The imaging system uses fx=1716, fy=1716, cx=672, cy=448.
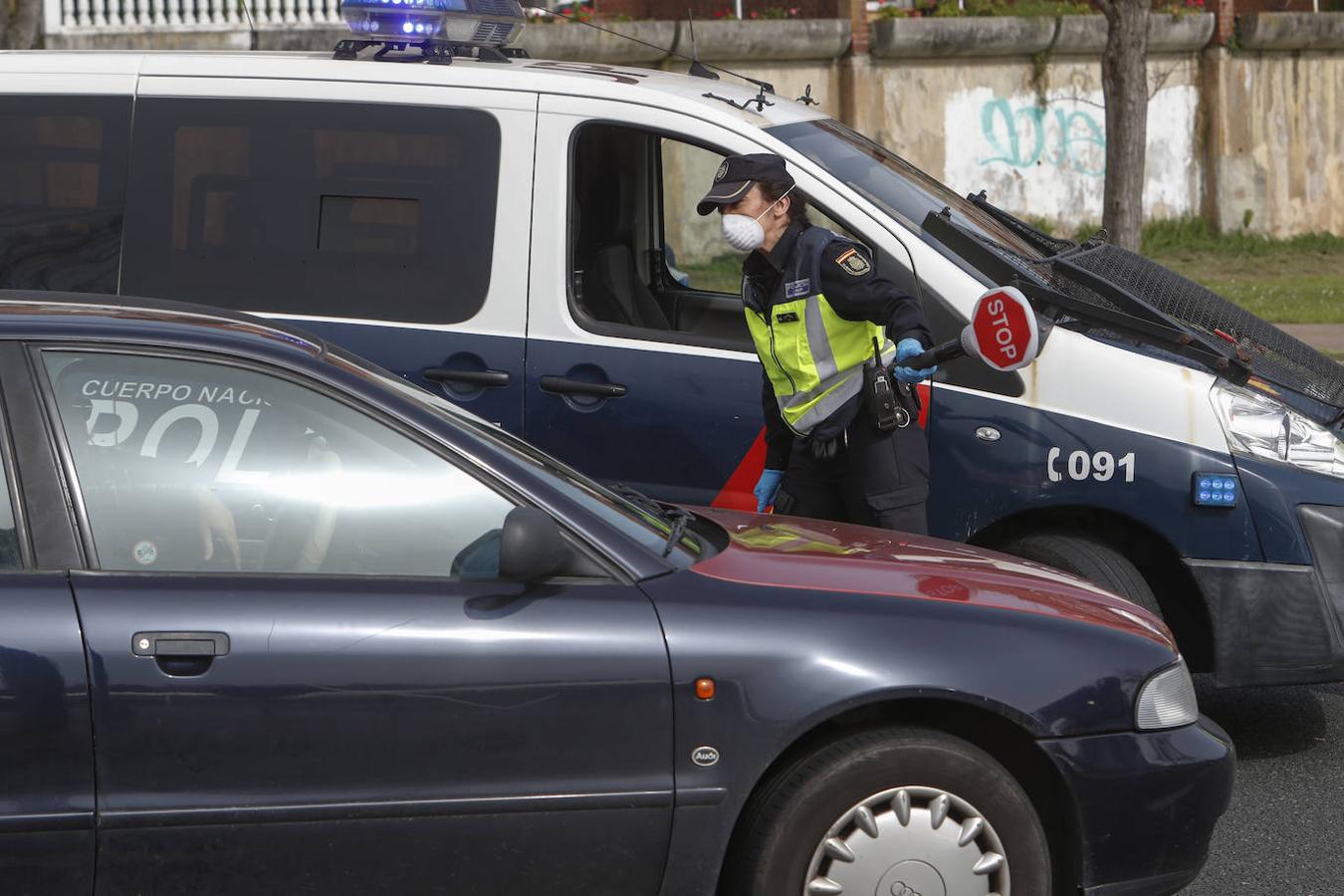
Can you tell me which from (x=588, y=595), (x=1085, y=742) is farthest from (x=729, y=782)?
(x=1085, y=742)

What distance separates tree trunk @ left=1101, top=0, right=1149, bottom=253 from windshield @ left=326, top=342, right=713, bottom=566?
33.3 ft

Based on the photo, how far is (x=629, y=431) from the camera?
5273mm

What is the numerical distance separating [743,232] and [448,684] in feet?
6.76

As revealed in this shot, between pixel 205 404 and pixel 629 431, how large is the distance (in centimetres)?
205

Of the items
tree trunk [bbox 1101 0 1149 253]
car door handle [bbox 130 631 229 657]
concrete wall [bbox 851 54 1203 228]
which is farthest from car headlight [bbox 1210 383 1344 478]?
concrete wall [bbox 851 54 1203 228]

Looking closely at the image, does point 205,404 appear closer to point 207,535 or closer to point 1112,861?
→ point 207,535

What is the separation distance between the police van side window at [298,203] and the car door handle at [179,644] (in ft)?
7.64

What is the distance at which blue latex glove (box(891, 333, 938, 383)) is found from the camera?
473cm

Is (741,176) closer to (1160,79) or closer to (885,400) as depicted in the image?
(885,400)

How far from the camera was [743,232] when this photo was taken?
16.0 ft

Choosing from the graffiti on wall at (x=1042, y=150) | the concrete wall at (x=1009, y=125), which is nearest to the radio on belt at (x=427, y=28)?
the concrete wall at (x=1009, y=125)

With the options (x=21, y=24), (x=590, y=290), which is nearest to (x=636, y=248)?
(x=590, y=290)

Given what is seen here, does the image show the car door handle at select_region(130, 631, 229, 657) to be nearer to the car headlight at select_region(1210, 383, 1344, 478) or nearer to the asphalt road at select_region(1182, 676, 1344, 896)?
the asphalt road at select_region(1182, 676, 1344, 896)

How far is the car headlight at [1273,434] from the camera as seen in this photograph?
16.6 ft
